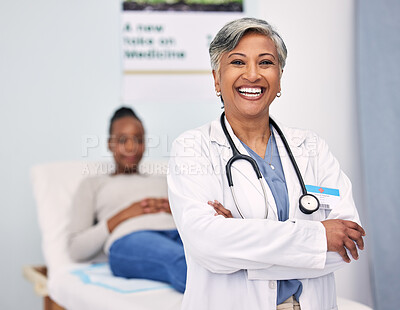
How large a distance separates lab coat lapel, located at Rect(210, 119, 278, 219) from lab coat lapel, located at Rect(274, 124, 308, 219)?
0.19 feet

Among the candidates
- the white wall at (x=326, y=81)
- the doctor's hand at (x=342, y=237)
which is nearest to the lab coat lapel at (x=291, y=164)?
the doctor's hand at (x=342, y=237)

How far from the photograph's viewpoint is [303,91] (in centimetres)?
254

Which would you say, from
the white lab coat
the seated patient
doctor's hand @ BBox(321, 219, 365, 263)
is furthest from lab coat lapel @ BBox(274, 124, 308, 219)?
the seated patient

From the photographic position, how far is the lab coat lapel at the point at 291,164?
4.84 ft

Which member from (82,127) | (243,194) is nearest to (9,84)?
(82,127)

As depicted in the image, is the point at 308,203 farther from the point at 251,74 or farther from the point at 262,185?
the point at 251,74

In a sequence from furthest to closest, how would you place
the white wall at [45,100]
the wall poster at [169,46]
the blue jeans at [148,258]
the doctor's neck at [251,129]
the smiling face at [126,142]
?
the wall poster at [169,46] < the white wall at [45,100] < the smiling face at [126,142] < the blue jeans at [148,258] < the doctor's neck at [251,129]

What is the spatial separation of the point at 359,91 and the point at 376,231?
26.2 inches

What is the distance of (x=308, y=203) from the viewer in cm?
144

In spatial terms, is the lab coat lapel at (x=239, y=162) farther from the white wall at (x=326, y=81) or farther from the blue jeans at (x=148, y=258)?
the white wall at (x=326, y=81)

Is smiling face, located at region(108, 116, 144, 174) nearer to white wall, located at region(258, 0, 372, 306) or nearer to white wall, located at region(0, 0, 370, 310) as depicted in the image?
white wall, located at region(0, 0, 370, 310)

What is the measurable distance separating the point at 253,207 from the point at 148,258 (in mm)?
1014

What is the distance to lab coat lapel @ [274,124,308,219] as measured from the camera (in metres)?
1.47

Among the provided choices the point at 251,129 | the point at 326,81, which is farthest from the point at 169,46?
the point at 251,129
